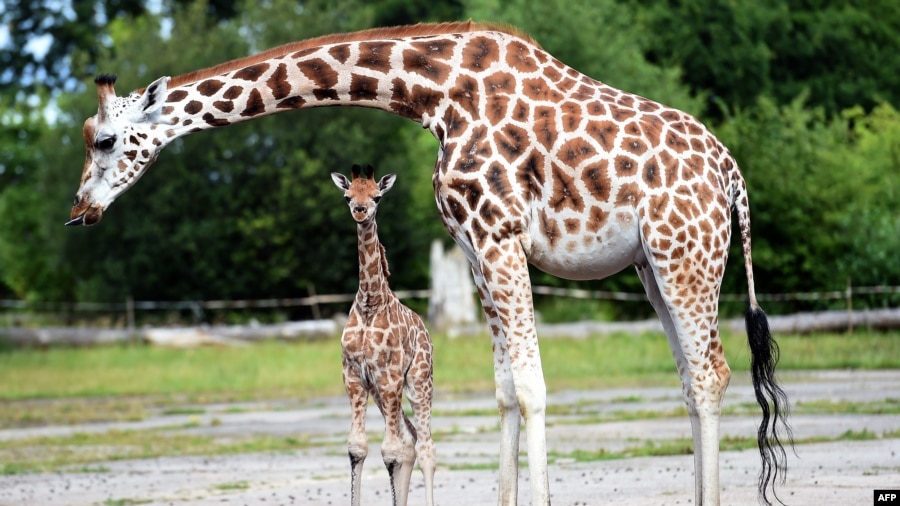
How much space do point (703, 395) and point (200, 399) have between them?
51.7 feet

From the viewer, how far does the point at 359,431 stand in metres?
8.62

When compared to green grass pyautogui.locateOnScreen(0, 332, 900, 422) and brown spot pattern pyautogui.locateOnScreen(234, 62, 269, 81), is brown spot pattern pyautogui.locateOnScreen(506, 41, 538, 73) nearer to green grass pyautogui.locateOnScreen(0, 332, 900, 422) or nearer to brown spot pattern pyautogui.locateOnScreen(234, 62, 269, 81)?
brown spot pattern pyautogui.locateOnScreen(234, 62, 269, 81)

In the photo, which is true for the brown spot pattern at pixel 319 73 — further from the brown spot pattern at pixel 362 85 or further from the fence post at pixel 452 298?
the fence post at pixel 452 298

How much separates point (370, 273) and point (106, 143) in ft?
6.28

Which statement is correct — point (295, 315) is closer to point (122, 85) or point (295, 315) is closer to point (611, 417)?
point (122, 85)

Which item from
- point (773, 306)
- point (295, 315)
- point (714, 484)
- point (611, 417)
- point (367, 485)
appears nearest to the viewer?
point (714, 484)

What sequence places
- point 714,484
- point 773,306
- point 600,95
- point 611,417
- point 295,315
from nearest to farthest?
point 714,484
point 600,95
point 611,417
point 773,306
point 295,315

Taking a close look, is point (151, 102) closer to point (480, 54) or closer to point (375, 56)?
point (375, 56)

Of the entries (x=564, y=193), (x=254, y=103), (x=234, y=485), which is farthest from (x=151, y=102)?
(x=234, y=485)

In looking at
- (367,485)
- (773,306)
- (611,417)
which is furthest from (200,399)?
(773,306)

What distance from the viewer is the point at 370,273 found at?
359 inches

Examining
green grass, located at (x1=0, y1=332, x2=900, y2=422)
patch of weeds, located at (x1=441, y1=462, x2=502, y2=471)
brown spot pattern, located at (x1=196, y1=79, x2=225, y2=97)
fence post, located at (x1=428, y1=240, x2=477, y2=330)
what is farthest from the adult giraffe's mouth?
fence post, located at (x1=428, y1=240, x2=477, y2=330)

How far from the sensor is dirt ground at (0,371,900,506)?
1041 cm

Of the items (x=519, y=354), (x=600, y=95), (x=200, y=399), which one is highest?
(x=600, y=95)
